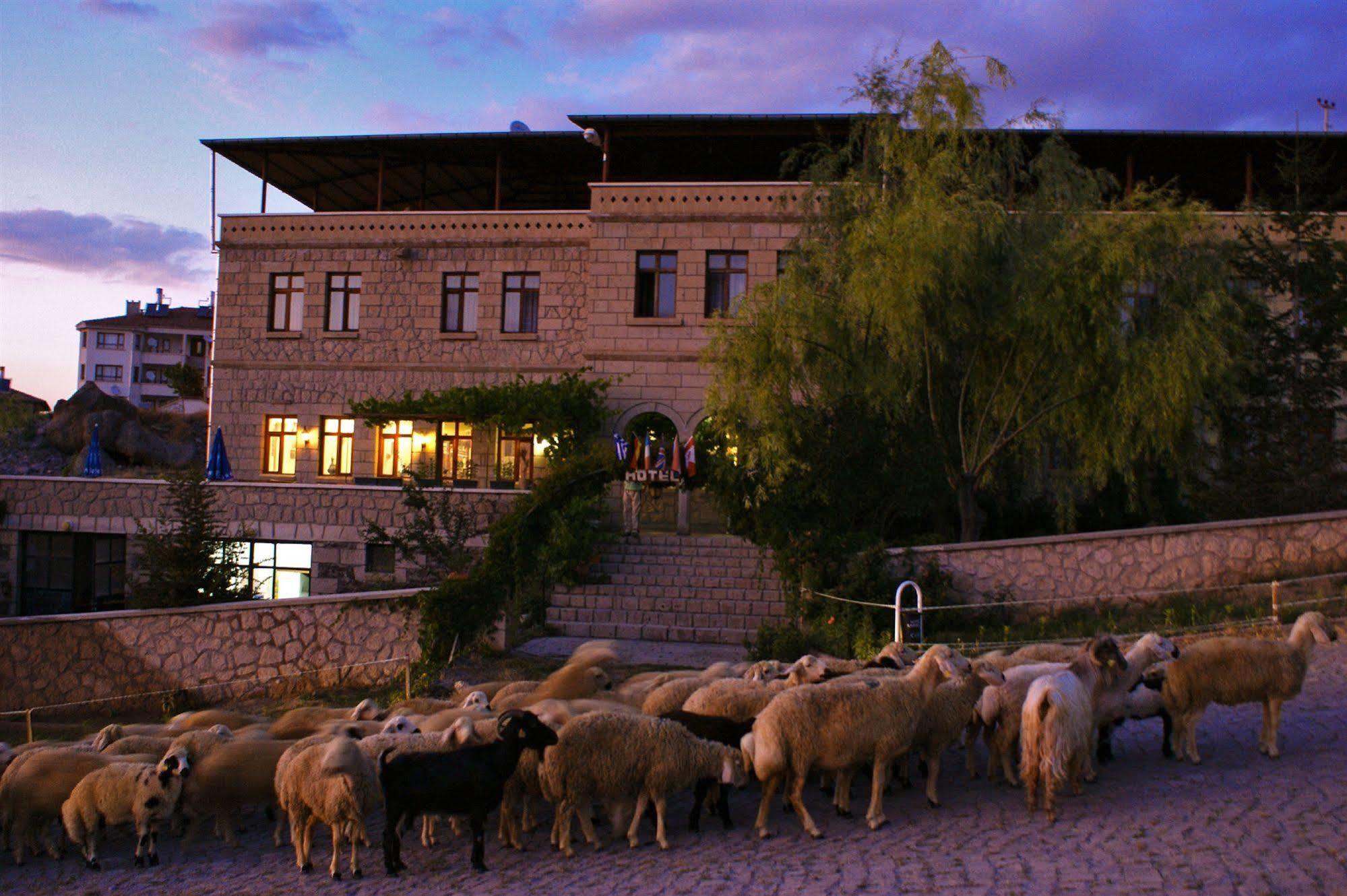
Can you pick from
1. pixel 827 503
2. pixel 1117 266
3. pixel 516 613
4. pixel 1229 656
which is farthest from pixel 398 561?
pixel 1229 656

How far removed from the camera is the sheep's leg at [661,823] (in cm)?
823

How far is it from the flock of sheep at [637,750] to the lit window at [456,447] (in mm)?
18596

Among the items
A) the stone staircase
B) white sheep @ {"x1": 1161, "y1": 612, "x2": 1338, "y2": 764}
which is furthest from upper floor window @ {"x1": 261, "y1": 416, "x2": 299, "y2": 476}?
white sheep @ {"x1": 1161, "y1": 612, "x2": 1338, "y2": 764}

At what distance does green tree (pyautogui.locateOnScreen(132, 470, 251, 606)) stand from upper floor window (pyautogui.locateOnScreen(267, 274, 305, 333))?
1260 cm

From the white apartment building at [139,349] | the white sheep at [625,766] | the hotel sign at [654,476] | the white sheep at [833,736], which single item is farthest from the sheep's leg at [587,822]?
the white apartment building at [139,349]

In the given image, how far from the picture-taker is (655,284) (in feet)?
93.2

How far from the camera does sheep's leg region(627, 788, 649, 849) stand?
8.33m

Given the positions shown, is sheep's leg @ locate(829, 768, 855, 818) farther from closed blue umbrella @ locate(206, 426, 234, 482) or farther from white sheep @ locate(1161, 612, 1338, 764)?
closed blue umbrella @ locate(206, 426, 234, 482)

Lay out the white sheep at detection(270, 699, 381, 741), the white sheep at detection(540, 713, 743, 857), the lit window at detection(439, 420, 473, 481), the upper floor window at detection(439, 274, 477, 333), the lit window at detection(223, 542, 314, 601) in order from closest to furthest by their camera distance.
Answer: the white sheep at detection(540, 713, 743, 857)
the white sheep at detection(270, 699, 381, 741)
the lit window at detection(223, 542, 314, 601)
the lit window at detection(439, 420, 473, 481)
the upper floor window at detection(439, 274, 477, 333)

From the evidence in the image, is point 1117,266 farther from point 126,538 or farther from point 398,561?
point 126,538

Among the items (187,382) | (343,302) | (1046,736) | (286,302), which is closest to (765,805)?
(1046,736)

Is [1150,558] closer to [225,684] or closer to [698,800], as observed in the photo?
[698,800]

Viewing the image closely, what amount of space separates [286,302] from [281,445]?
399 centimetres

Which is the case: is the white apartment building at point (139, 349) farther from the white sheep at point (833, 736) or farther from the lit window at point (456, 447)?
the white sheep at point (833, 736)
